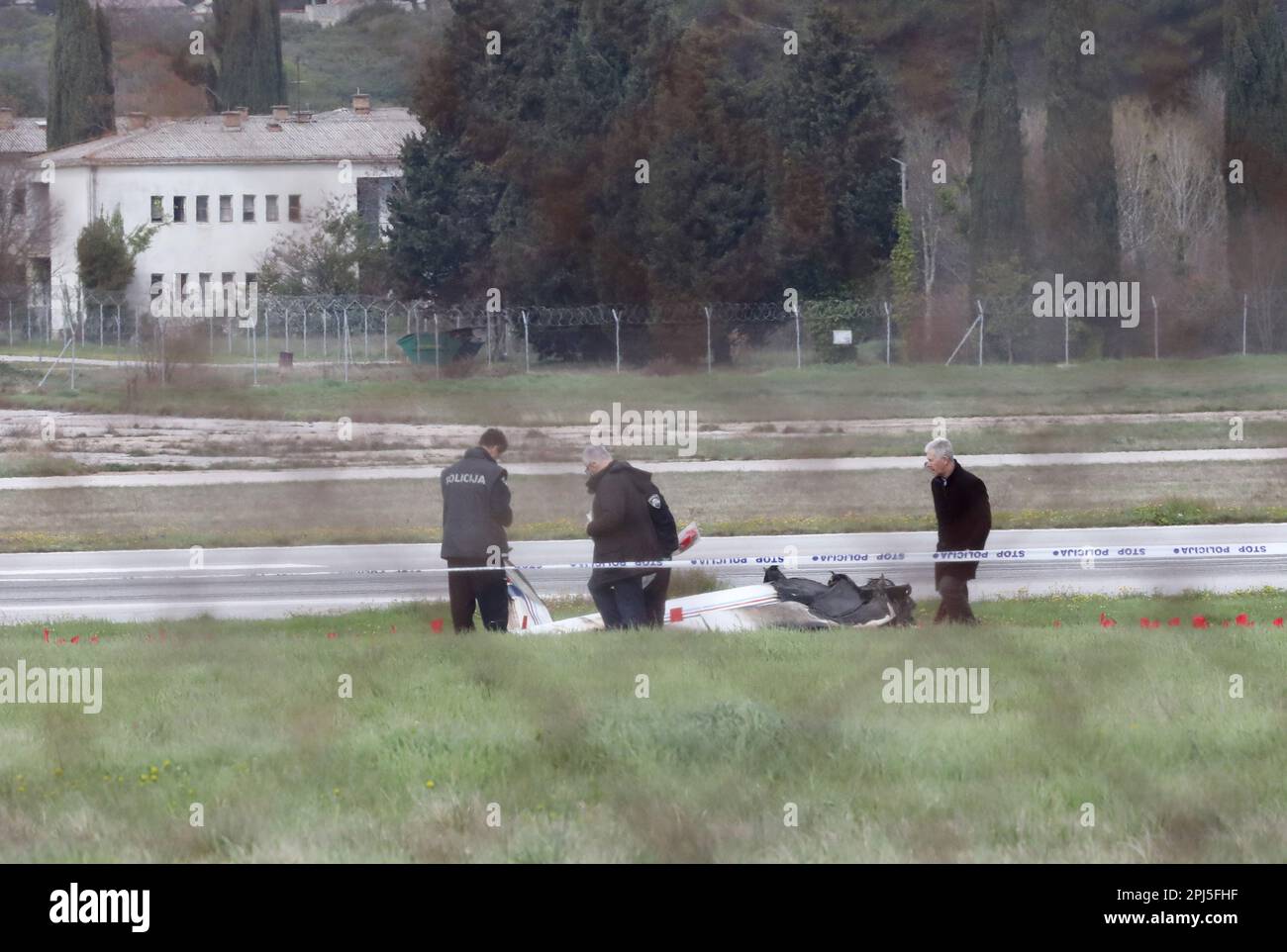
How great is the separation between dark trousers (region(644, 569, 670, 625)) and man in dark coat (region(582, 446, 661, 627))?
0.03m

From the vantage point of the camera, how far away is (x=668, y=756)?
646cm

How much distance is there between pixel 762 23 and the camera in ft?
147

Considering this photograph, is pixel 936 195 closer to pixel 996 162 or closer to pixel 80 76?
pixel 996 162

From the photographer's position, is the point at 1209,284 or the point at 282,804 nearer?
the point at 282,804

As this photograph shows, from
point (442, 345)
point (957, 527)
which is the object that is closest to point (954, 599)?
point (957, 527)

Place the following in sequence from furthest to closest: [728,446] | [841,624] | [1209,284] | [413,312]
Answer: [413,312] → [1209,284] → [728,446] → [841,624]

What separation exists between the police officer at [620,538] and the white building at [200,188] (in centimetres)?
3027

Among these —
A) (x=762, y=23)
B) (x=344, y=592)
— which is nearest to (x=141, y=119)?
(x=762, y=23)

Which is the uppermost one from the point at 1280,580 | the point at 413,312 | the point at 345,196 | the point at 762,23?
the point at 762,23

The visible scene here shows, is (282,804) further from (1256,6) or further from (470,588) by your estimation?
(1256,6)

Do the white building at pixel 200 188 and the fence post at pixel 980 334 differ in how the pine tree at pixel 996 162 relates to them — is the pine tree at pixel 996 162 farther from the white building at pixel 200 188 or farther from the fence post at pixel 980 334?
the white building at pixel 200 188

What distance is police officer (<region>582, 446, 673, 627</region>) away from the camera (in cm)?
1003

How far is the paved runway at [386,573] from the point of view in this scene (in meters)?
13.4

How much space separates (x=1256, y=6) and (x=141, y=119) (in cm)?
2751
